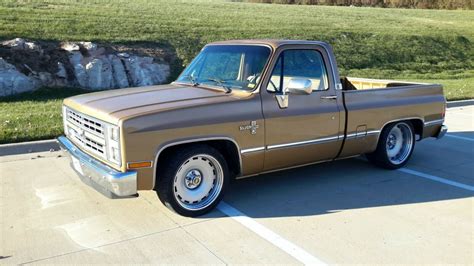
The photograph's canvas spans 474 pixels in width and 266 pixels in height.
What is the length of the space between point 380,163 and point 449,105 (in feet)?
22.2

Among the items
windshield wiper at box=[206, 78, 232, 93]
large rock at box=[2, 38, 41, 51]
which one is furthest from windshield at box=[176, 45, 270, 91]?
large rock at box=[2, 38, 41, 51]

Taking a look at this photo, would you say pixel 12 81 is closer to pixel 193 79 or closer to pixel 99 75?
pixel 99 75

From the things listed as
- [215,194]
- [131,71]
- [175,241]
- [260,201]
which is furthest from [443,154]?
[131,71]

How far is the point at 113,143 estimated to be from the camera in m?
4.44

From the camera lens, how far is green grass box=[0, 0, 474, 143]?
13430mm

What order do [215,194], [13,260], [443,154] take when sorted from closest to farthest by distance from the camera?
[13,260] < [215,194] < [443,154]

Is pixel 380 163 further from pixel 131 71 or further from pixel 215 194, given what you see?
pixel 131 71

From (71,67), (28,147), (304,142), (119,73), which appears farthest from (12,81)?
(304,142)

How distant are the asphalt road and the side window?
1.29 m

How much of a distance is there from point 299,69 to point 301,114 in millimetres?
605

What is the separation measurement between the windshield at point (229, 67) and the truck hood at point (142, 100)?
16 centimetres

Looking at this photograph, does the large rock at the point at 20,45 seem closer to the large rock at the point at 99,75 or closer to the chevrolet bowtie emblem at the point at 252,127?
the large rock at the point at 99,75

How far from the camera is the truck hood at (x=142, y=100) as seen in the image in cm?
455

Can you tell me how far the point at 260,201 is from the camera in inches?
215
